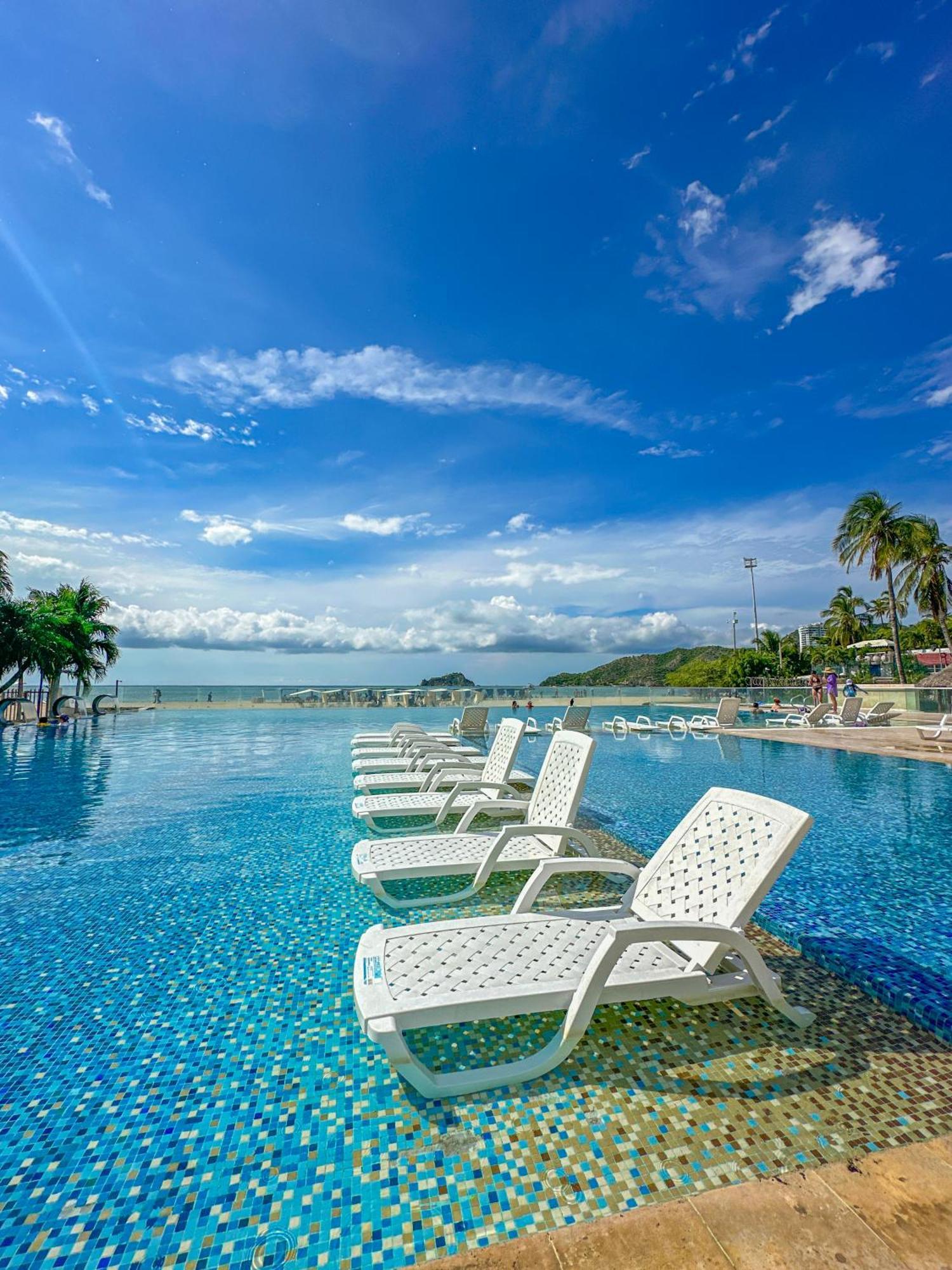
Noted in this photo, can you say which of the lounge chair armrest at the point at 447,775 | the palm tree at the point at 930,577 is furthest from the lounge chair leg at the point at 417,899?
the palm tree at the point at 930,577

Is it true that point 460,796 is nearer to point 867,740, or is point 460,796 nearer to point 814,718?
point 867,740

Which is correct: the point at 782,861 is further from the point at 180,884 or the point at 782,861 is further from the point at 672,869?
the point at 180,884

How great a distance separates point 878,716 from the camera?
17500mm

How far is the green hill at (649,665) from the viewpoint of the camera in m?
66.4

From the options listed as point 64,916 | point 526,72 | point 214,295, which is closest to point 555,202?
point 526,72

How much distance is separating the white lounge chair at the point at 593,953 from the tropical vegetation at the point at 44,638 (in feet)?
74.6

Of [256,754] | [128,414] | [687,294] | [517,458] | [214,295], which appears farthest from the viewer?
[517,458]

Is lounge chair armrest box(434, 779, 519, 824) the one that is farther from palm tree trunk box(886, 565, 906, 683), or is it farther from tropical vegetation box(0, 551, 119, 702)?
palm tree trunk box(886, 565, 906, 683)

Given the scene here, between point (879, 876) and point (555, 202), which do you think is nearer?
point (879, 876)

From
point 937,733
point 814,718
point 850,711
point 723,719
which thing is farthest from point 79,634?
point 937,733

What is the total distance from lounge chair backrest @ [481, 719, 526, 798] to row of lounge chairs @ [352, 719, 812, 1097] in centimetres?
212

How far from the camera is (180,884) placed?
4680mm

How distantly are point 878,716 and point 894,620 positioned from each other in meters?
17.3

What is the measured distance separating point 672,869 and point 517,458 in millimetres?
17646
